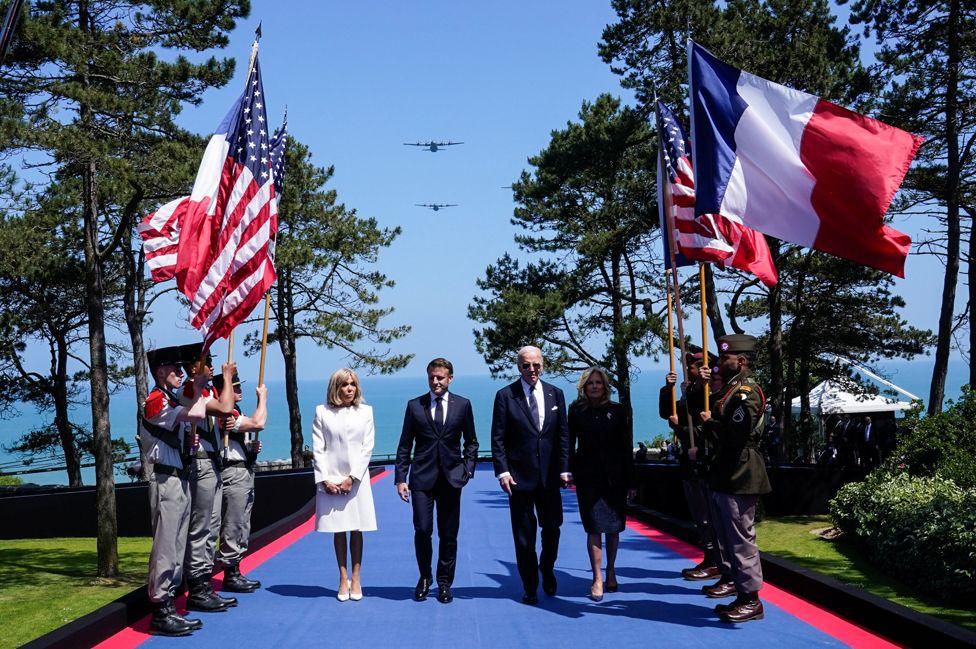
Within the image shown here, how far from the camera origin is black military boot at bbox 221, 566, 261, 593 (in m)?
8.93

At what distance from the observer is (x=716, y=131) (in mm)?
8289

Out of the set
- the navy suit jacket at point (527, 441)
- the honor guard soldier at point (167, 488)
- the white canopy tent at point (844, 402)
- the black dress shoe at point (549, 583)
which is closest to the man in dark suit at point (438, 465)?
the navy suit jacket at point (527, 441)

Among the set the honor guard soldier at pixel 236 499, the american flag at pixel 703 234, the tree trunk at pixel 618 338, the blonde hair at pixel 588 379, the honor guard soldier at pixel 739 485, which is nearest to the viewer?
the honor guard soldier at pixel 739 485

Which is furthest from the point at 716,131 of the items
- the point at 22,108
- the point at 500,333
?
the point at 500,333

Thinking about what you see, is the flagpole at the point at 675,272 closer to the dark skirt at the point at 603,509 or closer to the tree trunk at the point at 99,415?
the dark skirt at the point at 603,509

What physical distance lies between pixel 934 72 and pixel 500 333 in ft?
57.4

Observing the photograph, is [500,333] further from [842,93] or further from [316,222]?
[842,93]

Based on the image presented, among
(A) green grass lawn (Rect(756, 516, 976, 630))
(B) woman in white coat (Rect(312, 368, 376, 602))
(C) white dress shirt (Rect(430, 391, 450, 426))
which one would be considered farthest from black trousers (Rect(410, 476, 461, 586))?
(A) green grass lawn (Rect(756, 516, 976, 630))

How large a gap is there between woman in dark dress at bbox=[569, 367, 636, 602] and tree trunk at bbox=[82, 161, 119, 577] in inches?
297

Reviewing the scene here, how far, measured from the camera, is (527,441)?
28.0ft

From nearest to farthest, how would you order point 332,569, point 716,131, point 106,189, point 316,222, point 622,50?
point 716,131
point 332,569
point 106,189
point 622,50
point 316,222

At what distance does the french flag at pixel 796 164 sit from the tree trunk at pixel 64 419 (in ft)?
99.6

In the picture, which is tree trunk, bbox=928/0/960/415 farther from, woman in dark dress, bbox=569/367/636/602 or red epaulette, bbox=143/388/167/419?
red epaulette, bbox=143/388/167/419

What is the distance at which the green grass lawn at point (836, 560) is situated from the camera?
31.4ft
